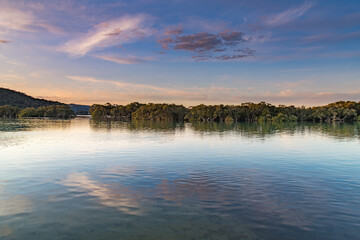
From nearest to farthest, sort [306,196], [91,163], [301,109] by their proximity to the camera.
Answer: [306,196] → [91,163] → [301,109]

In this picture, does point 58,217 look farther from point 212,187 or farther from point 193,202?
point 212,187

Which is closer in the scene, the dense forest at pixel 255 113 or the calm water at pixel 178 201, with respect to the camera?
the calm water at pixel 178 201

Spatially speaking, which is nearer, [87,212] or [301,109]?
[87,212]

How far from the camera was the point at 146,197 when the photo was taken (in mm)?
12445

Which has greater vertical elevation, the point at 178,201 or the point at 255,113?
the point at 255,113

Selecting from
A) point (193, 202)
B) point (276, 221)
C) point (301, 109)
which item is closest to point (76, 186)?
point (193, 202)

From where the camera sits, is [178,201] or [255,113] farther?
[255,113]

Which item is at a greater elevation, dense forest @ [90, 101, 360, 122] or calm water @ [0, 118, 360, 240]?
dense forest @ [90, 101, 360, 122]

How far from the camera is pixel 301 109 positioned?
18188cm

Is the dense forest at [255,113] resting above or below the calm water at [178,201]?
above

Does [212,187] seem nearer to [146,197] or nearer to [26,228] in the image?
[146,197]

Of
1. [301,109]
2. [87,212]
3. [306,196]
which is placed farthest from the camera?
[301,109]

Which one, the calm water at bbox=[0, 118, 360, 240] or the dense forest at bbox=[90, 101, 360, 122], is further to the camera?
the dense forest at bbox=[90, 101, 360, 122]

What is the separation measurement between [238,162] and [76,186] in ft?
46.5
